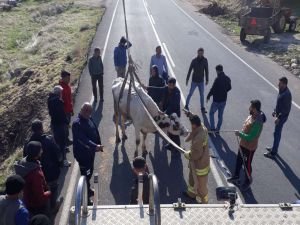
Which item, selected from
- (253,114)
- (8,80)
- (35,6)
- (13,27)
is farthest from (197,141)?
(35,6)

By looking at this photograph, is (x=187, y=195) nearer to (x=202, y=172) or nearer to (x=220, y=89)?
(x=202, y=172)

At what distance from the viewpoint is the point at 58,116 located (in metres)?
10.3

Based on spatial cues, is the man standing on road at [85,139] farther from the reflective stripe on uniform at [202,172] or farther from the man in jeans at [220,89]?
the man in jeans at [220,89]

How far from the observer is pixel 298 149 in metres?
11.8

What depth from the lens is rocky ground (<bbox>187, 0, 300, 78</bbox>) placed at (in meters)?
21.4

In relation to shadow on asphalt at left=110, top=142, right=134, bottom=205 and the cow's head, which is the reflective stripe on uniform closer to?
shadow on asphalt at left=110, top=142, right=134, bottom=205

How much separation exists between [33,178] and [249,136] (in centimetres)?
466

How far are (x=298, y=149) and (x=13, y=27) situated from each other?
86.5 feet

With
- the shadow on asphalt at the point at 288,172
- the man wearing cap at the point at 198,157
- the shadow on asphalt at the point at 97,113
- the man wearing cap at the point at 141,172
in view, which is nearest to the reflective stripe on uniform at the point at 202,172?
the man wearing cap at the point at 198,157

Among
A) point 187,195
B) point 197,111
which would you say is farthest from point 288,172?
Result: point 197,111

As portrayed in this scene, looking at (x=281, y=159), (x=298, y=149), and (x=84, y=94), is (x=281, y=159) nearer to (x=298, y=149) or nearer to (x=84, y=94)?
(x=298, y=149)

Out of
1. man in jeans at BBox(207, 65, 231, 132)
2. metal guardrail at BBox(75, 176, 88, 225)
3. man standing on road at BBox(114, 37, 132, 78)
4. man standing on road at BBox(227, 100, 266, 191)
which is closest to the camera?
metal guardrail at BBox(75, 176, 88, 225)

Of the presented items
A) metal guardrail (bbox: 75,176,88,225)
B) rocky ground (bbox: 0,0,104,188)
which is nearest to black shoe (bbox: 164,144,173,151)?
rocky ground (bbox: 0,0,104,188)

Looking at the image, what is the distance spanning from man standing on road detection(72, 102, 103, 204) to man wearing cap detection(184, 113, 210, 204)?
1.83 meters
